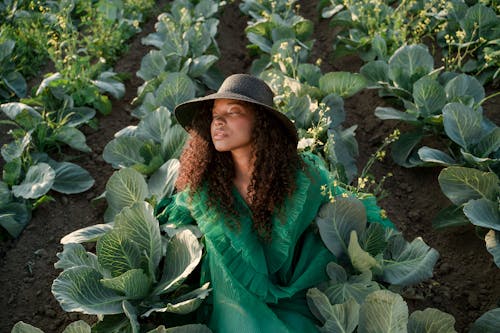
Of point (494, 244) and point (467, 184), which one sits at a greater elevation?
point (467, 184)

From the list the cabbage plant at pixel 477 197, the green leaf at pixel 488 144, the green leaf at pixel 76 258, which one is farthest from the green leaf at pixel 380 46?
the green leaf at pixel 76 258

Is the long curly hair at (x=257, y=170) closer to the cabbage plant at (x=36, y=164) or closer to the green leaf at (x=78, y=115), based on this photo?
the cabbage plant at (x=36, y=164)

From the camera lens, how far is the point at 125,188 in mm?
3158

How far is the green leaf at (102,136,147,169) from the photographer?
3586 mm

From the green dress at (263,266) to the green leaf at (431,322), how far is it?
1.26ft

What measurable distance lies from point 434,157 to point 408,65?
980 mm

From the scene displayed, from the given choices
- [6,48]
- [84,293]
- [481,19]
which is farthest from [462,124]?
[6,48]

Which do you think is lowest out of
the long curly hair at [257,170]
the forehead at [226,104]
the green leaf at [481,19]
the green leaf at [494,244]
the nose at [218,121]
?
the green leaf at [494,244]

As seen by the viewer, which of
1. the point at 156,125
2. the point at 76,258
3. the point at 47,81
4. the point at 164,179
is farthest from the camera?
the point at 47,81

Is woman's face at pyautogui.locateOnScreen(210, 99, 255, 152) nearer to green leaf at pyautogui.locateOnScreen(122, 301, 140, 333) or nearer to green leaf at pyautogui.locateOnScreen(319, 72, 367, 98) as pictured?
green leaf at pyautogui.locateOnScreen(122, 301, 140, 333)

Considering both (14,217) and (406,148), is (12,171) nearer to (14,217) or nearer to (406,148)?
(14,217)

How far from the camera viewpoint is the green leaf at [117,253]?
2.66 m

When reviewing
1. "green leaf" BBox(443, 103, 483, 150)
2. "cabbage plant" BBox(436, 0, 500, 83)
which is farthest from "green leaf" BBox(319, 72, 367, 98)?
"cabbage plant" BBox(436, 0, 500, 83)

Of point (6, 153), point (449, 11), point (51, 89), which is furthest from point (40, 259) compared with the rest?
point (449, 11)
